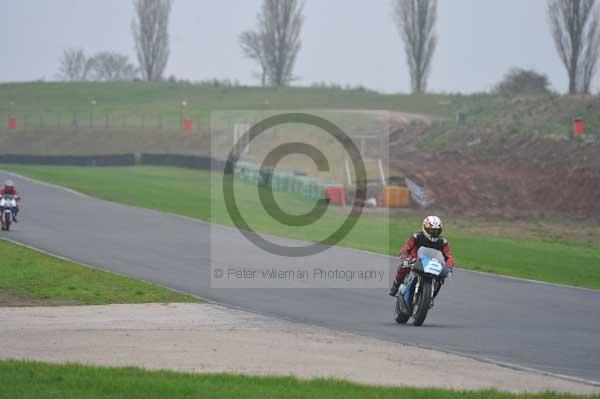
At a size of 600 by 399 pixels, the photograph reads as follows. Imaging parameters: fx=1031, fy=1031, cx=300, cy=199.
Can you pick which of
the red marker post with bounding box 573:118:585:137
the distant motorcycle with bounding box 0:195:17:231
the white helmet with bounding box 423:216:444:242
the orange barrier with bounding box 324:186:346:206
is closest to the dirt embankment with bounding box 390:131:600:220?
the red marker post with bounding box 573:118:585:137

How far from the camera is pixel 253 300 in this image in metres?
17.6

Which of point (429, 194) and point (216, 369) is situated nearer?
point (216, 369)

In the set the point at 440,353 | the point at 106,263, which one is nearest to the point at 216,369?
the point at 440,353

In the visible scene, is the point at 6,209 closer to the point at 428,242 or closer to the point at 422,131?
the point at 428,242

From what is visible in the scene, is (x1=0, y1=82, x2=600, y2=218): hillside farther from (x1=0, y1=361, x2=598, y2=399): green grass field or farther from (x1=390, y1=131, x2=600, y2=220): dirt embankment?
(x1=0, y1=361, x2=598, y2=399): green grass field

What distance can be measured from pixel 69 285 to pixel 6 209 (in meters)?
10.1

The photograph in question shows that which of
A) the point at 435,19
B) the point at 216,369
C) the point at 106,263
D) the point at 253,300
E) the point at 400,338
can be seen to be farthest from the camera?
the point at 435,19

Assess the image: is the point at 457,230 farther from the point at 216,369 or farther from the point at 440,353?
the point at 216,369

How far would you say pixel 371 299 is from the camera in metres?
18.3

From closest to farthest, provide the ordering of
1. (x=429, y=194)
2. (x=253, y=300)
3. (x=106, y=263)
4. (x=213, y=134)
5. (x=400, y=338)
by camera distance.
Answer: (x=400, y=338)
(x=253, y=300)
(x=106, y=263)
(x=429, y=194)
(x=213, y=134)

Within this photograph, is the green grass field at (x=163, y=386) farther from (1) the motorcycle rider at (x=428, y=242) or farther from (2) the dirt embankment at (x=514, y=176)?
(2) the dirt embankment at (x=514, y=176)

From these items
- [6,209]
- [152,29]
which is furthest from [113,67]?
[6,209]

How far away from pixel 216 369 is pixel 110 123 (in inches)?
2670

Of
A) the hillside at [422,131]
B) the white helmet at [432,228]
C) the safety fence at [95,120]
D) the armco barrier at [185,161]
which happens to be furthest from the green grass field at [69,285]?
the safety fence at [95,120]
